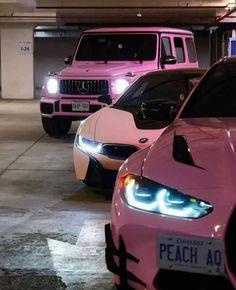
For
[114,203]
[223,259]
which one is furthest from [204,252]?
[114,203]

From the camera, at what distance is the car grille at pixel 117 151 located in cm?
583

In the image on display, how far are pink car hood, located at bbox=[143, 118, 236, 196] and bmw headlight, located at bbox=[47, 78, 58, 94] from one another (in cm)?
739

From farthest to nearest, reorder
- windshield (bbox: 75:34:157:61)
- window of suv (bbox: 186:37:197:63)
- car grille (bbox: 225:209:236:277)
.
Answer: window of suv (bbox: 186:37:197:63) → windshield (bbox: 75:34:157:61) → car grille (bbox: 225:209:236:277)

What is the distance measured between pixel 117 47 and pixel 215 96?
23.1ft

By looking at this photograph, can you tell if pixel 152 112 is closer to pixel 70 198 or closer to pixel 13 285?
pixel 13 285

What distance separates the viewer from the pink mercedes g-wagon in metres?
10.1

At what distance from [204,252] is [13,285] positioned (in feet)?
5.86

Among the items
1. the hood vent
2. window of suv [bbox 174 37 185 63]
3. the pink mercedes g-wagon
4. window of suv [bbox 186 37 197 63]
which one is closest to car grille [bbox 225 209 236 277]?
the hood vent

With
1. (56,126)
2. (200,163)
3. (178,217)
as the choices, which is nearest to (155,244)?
(178,217)

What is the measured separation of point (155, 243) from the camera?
2.48m

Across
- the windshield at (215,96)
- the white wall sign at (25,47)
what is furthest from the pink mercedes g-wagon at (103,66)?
the white wall sign at (25,47)

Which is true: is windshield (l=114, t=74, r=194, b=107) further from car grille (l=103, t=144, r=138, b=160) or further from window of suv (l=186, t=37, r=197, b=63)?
window of suv (l=186, t=37, r=197, b=63)

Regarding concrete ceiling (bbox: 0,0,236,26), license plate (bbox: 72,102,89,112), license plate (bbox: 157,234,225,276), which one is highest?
concrete ceiling (bbox: 0,0,236,26)

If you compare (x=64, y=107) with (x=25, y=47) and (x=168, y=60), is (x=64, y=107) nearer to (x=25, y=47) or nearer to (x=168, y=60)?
(x=168, y=60)
